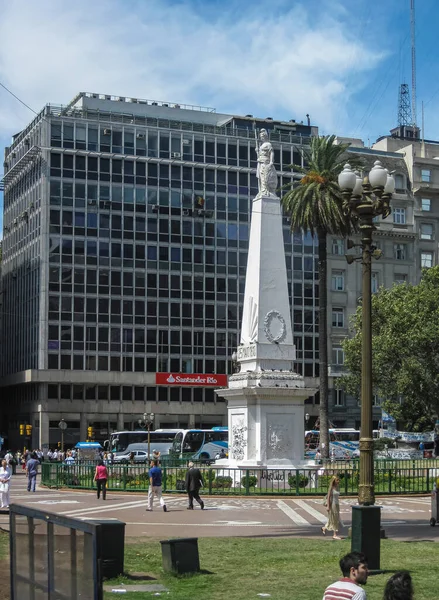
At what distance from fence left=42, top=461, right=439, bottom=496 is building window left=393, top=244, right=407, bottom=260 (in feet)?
186

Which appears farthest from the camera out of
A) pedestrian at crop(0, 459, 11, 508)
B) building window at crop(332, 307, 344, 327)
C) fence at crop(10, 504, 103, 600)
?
building window at crop(332, 307, 344, 327)

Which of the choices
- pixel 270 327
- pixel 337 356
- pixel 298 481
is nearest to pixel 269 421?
pixel 298 481

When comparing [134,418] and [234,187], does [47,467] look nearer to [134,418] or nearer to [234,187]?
[134,418]

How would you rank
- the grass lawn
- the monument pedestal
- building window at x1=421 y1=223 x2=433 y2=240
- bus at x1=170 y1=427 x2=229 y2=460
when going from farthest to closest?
building window at x1=421 y1=223 x2=433 y2=240 → bus at x1=170 y1=427 x2=229 y2=460 → the monument pedestal → the grass lawn

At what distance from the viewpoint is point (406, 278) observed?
3792 inches

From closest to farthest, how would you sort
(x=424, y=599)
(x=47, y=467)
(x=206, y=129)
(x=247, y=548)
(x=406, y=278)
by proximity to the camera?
(x=424, y=599), (x=247, y=548), (x=47, y=467), (x=206, y=129), (x=406, y=278)

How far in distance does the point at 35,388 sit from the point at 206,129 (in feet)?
84.9

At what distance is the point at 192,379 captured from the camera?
8625 centimetres

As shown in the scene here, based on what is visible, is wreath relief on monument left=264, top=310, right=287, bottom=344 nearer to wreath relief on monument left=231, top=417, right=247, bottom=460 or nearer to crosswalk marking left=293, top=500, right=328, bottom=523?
wreath relief on monument left=231, top=417, right=247, bottom=460

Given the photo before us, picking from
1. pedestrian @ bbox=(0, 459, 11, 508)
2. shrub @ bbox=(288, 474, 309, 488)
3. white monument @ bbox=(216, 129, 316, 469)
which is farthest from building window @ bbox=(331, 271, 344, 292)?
pedestrian @ bbox=(0, 459, 11, 508)

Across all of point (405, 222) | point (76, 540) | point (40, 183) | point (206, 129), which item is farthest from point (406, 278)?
point (76, 540)

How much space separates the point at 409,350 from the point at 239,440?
25.9m

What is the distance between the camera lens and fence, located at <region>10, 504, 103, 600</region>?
8.78m

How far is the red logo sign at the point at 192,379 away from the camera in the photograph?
281ft
